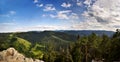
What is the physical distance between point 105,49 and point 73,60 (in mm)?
17889

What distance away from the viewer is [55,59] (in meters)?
131

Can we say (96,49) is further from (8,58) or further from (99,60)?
(8,58)

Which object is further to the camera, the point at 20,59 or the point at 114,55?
the point at 114,55

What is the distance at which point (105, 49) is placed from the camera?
11581 centimetres

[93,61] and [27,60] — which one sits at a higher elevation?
[27,60]

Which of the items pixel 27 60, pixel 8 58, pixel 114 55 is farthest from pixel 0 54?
pixel 114 55

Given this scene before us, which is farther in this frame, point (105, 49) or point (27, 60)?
point (105, 49)

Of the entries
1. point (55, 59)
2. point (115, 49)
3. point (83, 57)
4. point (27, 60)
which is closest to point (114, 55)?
point (115, 49)

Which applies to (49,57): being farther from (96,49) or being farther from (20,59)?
(20,59)

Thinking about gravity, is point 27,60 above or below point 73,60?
above

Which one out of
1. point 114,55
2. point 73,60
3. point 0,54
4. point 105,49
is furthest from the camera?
point 73,60

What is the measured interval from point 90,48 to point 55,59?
19.8 meters

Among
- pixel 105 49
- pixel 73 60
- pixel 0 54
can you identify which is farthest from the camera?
pixel 73 60

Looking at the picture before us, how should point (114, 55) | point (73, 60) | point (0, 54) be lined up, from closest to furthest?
1. point (0, 54)
2. point (114, 55)
3. point (73, 60)
